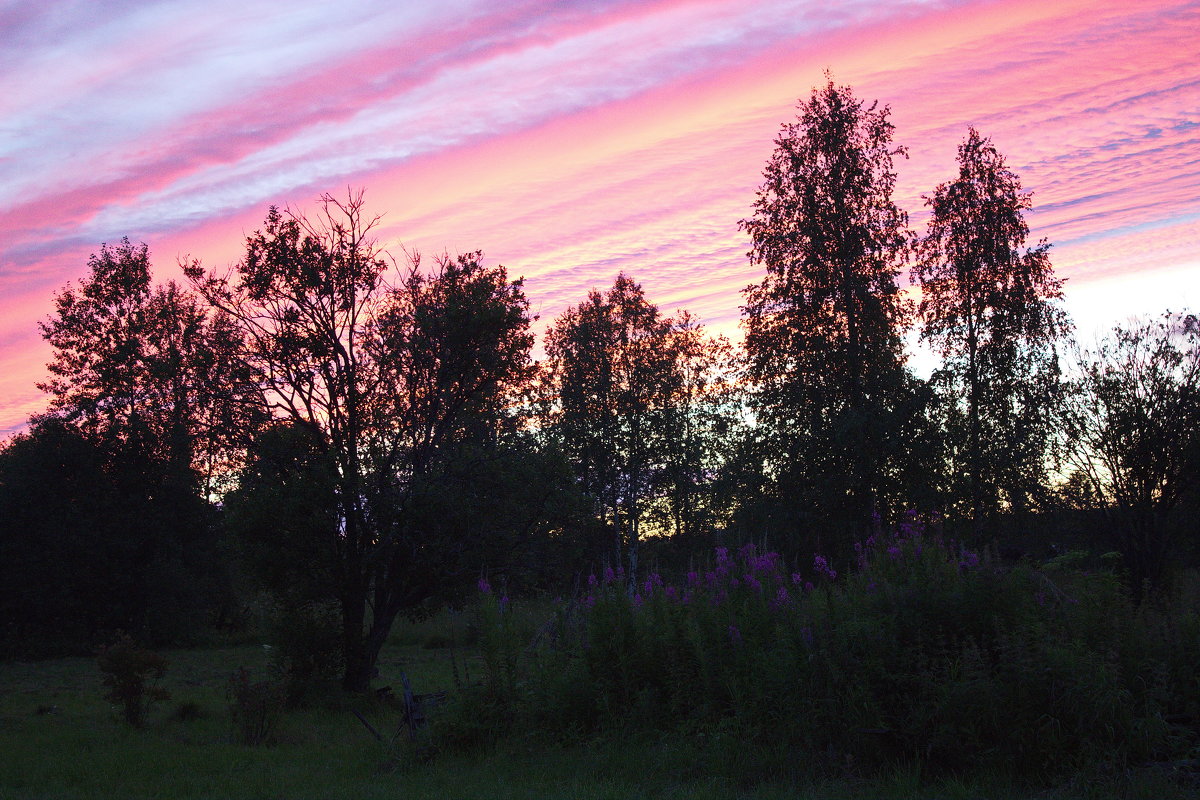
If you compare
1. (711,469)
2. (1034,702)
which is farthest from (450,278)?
(711,469)

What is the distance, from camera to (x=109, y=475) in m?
35.2

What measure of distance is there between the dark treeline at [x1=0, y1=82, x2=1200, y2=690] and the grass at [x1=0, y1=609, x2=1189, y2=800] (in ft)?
8.63

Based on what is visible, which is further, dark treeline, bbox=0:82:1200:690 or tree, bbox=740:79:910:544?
tree, bbox=740:79:910:544

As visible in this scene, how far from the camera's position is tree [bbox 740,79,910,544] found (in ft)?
79.0

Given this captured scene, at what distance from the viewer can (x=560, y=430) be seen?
37.9 m

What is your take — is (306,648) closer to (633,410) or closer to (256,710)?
(256,710)

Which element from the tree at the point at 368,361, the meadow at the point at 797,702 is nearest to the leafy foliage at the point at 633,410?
the tree at the point at 368,361

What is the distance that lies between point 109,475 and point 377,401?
73.4 ft

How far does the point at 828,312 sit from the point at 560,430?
1593 cm

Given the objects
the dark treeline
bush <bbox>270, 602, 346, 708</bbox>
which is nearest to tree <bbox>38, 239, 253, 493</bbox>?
the dark treeline

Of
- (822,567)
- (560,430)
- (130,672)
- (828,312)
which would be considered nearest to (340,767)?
(822,567)

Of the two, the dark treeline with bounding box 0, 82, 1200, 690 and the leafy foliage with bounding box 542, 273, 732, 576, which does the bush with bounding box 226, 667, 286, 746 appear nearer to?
the dark treeline with bounding box 0, 82, 1200, 690

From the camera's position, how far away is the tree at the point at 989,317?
25.5 meters

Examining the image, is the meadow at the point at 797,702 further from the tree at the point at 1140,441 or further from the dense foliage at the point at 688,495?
the tree at the point at 1140,441
